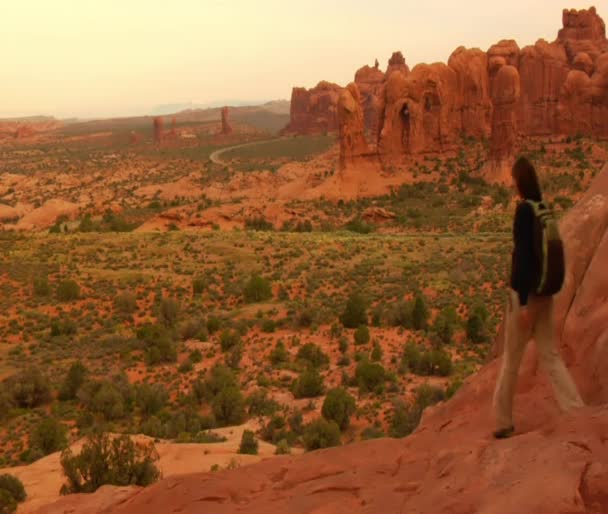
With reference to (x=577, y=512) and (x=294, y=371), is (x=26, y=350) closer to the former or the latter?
(x=294, y=371)

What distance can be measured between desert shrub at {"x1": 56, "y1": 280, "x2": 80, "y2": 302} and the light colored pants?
72.3ft

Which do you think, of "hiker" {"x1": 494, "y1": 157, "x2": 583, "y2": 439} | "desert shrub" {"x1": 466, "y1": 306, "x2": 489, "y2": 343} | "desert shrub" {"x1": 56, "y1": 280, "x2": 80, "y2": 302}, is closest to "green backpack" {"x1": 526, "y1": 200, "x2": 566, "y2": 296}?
"hiker" {"x1": 494, "y1": 157, "x2": 583, "y2": 439}

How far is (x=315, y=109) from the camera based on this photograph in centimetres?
10619

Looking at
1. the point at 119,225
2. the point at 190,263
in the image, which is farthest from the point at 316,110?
the point at 190,263

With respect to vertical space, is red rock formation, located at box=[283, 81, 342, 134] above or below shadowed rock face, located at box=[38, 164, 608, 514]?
above

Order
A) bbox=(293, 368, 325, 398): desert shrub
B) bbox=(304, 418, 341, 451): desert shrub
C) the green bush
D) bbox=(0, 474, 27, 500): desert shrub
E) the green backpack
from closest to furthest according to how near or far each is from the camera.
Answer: the green backpack → the green bush → bbox=(0, 474, 27, 500): desert shrub → bbox=(304, 418, 341, 451): desert shrub → bbox=(293, 368, 325, 398): desert shrub

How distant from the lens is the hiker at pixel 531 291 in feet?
15.6

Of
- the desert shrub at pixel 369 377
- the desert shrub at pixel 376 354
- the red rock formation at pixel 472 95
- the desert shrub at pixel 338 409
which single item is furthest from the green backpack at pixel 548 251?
the red rock formation at pixel 472 95

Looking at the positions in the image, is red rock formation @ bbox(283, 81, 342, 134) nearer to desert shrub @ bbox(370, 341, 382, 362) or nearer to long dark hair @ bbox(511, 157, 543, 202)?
desert shrub @ bbox(370, 341, 382, 362)

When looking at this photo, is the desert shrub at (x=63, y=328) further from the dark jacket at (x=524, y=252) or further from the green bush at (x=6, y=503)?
the dark jacket at (x=524, y=252)

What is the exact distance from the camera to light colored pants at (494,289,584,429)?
5.11m

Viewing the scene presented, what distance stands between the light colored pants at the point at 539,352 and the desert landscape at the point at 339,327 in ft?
0.64

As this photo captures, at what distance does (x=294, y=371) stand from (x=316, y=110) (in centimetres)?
9276

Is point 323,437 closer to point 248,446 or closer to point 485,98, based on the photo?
point 248,446
